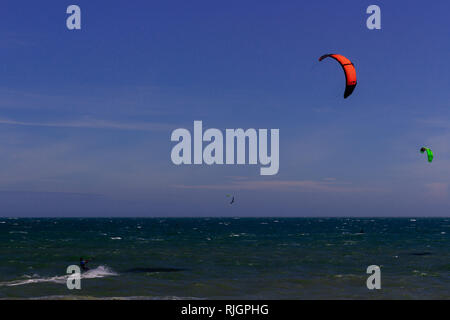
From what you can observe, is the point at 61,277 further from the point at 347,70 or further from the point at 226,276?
the point at 347,70

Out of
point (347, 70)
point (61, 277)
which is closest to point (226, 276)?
point (61, 277)

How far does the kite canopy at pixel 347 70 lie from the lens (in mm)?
21922

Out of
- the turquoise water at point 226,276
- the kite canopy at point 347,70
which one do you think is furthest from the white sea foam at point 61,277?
the kite canopy at point 347,70

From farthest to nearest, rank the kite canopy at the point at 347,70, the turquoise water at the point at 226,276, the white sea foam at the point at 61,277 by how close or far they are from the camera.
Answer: the white sea foam at the point at 61,277
the turquoise water at the point at 226,276
the kite canopy at the point at 347,70

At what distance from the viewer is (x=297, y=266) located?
38.7 meters

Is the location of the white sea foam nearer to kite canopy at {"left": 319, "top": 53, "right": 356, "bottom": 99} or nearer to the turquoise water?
the turquoise water

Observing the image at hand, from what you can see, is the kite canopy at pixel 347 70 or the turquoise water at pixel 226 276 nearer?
the kite canopy at pixel 347 70

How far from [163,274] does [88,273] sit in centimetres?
577

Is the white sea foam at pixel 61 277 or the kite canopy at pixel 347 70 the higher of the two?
the kite canopy at pixel 347 70

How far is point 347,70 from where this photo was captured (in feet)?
75.7

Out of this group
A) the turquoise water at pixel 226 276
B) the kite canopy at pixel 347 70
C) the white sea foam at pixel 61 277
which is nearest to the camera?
the kite canopy at pixel 347 70

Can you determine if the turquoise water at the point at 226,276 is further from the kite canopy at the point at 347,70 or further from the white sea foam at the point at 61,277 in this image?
the kite canopy at the point at 347,70

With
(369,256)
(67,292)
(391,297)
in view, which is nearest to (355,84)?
(391,297)

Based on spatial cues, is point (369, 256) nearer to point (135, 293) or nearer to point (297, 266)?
point (297, 266)
